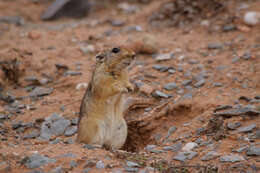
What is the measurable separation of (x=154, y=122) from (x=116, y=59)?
1490mm

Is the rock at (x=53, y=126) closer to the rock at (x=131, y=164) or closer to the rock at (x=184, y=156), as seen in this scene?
the rock at (x=131, y=164)

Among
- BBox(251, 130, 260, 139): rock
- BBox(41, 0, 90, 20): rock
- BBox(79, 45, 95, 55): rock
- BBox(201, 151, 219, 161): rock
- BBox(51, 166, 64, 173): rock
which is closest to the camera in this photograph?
BBox(51, 166, 64, 173): rock

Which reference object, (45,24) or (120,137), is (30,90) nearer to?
(120,137)

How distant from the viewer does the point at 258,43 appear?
7480mm

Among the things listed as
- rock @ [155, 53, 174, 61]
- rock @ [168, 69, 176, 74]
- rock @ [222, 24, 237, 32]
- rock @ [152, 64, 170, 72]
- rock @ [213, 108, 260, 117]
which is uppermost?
rock @ [222, 24, 237, 32]

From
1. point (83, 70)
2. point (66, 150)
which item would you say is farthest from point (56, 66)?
point (66, 150)

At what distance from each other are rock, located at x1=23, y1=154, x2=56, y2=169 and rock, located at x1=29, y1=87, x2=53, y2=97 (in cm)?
319

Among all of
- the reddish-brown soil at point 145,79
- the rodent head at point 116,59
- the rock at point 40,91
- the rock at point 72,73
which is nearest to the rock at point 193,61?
the reddish-brown soil at point 145,79

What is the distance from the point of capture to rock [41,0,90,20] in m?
11.4

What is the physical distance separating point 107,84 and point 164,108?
1.50m

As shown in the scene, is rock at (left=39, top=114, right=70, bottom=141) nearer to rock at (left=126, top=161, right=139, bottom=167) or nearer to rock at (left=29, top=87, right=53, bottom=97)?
rock at (left=29, top=87, right=53, bottom=97)

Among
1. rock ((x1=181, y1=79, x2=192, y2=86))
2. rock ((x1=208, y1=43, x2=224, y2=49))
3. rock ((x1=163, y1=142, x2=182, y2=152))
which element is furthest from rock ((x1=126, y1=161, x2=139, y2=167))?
rock ((x1=208, y1=43, x2=224, y2=49))

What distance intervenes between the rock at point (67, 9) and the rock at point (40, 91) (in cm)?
456

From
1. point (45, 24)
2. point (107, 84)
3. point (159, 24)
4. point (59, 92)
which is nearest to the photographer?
point (107, 84)
